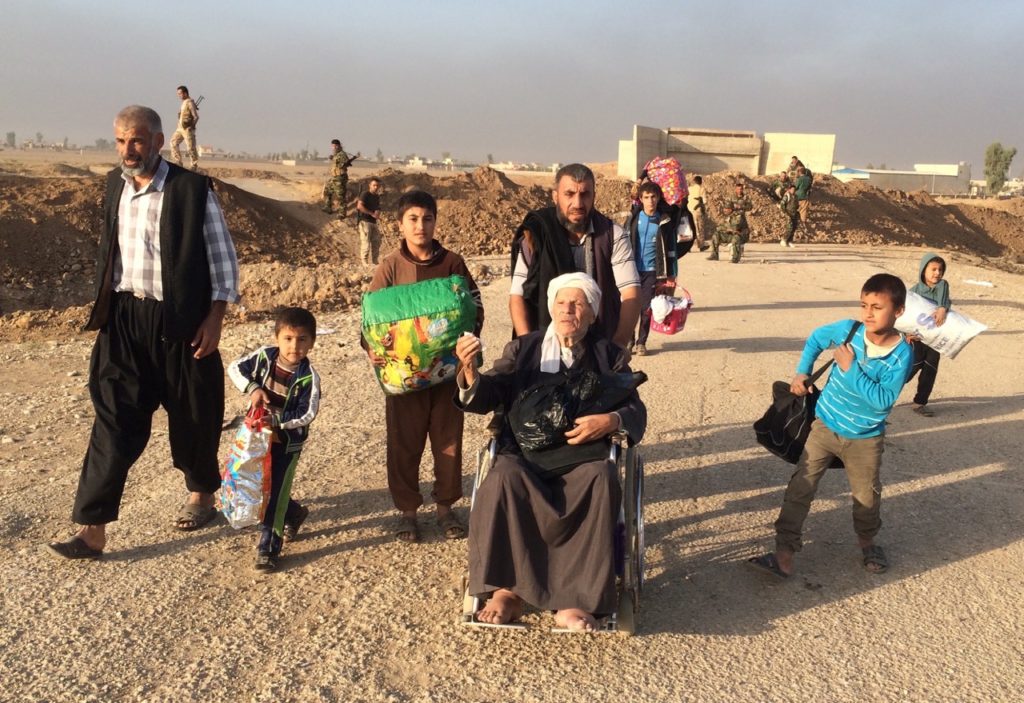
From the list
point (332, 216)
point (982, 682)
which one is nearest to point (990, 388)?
point (982, 682)

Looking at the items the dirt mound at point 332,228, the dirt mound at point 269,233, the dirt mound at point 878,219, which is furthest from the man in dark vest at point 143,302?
the dirt mound at point 878,219

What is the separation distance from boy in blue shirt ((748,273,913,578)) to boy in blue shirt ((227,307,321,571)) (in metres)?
2.23

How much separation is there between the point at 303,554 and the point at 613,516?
5.49 ft

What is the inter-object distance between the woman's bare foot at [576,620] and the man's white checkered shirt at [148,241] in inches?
84.6

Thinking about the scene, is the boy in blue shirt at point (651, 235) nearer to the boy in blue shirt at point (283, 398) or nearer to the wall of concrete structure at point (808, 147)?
the boy in blue shirt at point (283, 398)

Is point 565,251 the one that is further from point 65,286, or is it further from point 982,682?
point 65,286

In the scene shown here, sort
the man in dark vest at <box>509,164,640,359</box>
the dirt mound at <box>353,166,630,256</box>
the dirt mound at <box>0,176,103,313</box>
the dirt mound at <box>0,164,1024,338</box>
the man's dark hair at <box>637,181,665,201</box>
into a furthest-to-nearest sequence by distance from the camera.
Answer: the dirt mound at <box>353,166,630,256</box>, the dirt mound at <box>0,176,103,313</box>, the dirt mound at <box>0,164,1024,338</box>, the man's dark hair at <box>637,181,665,201</box>, the man in dark vest at <box>509,164,640,359</box>

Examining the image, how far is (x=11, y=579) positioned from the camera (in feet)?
11.7

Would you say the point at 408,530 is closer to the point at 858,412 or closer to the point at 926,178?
the point at 858,412

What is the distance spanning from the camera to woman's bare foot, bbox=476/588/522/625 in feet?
10.3

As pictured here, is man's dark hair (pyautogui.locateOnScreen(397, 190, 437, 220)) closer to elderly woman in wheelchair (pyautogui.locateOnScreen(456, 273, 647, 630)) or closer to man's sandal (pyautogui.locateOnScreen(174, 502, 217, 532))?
elderly woman in wheelchair (pyautogui.locateOnScreen(456, 273, 647, 630))

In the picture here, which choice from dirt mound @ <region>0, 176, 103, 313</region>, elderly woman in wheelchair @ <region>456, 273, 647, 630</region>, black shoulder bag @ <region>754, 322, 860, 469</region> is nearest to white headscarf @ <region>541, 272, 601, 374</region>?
elderly woman in wheelchair @ <region>456, 273, 647, 630</region>

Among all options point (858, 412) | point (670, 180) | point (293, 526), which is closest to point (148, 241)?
point (293, 526)

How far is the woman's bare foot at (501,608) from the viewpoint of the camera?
315cm
